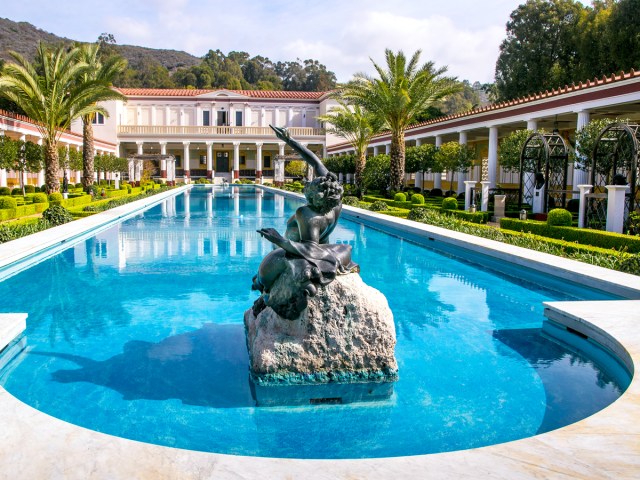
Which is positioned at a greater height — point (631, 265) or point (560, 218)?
point (560, 218)

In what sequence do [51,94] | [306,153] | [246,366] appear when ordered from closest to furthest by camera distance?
1. [306,153]
2. [246,366]
3. [51,94]

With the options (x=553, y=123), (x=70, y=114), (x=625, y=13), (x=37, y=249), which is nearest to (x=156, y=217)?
(x=70, y=114)

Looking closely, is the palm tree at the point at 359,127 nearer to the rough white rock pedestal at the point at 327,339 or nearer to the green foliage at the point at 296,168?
the green foliage at the point at 296,168

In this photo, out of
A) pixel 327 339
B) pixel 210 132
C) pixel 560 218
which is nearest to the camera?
pixel 327 339

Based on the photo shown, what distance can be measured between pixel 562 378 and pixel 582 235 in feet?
25.4

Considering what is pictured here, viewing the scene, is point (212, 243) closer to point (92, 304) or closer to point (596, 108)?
point (92, 304)

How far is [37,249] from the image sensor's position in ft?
37.0

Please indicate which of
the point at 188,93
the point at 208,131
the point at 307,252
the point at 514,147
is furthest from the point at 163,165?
the point at 307,252

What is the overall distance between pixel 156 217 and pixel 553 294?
14810 mm

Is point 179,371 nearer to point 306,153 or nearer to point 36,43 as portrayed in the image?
point 306,153

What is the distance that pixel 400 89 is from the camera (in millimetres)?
22812

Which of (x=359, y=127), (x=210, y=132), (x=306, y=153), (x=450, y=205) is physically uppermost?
(x=210, y=132)

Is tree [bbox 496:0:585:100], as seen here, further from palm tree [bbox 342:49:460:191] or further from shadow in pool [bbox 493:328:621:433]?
shadow in pool [bbox 493:328:621:433]

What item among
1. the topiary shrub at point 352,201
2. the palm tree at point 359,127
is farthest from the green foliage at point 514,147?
the palm tree at point 359,127
